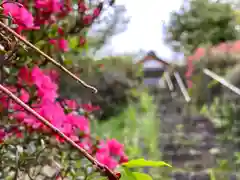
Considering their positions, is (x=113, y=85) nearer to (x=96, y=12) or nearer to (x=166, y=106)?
(x=166, y=106)

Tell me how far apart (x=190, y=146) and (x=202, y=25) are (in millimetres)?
12676

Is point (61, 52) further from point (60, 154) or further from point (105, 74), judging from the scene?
point (105, 74)

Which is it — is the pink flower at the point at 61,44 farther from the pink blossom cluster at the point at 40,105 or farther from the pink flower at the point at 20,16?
the pink flower at the point at 20,16

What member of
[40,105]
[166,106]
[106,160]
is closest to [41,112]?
[40,105]

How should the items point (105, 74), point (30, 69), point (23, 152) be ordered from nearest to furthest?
1. point (23, 152)
2. point (30, 69)
3. point (105, 74)

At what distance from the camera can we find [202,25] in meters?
16.3

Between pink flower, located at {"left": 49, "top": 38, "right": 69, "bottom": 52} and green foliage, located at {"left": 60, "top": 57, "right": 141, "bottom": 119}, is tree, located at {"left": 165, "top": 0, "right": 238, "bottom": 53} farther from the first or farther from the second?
pink flower, located at {"left": 49, "top": 38, "right": 69, "bottom": 52}

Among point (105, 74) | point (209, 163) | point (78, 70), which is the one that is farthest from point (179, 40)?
point (78, 70)

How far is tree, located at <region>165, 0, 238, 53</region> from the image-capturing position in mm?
15977

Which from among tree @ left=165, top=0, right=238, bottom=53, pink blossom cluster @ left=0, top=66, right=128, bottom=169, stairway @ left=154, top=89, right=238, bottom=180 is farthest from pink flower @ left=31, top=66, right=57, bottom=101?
tree @ left=165, top=0, right=238, bottom=53

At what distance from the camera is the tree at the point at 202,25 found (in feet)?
52.4

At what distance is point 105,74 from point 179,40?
9.89 metres

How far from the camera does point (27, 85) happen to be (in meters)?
1.21

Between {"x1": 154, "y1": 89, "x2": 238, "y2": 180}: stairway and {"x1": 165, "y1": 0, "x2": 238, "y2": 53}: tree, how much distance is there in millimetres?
10611
